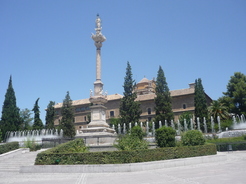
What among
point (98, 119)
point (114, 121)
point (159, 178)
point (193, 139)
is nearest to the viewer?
point (159, 178)

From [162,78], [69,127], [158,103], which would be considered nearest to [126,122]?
[158,103]

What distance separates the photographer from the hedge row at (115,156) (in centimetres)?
1123

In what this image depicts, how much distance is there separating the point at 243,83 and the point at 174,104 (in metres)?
13.8

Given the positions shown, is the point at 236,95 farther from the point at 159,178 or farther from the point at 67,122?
the point at 159,178

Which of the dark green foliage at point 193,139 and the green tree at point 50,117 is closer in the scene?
the dark green foliage at point 193,139

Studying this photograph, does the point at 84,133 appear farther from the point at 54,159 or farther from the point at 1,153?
the point at 54,159

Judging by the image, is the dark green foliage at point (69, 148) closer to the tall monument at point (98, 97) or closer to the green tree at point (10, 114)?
the tall monument at point (98, 97)

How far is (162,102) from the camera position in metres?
40.2

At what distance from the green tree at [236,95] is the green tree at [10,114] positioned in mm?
41020

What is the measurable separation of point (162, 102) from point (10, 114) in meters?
30.6

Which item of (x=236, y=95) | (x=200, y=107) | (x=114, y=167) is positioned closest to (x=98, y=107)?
(x=114, y=167)

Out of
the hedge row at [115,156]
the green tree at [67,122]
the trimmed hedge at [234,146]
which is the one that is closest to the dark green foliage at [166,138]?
the hedge row at [115,156]

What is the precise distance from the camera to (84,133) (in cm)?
2328

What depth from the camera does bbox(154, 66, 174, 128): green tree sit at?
39.9 m
